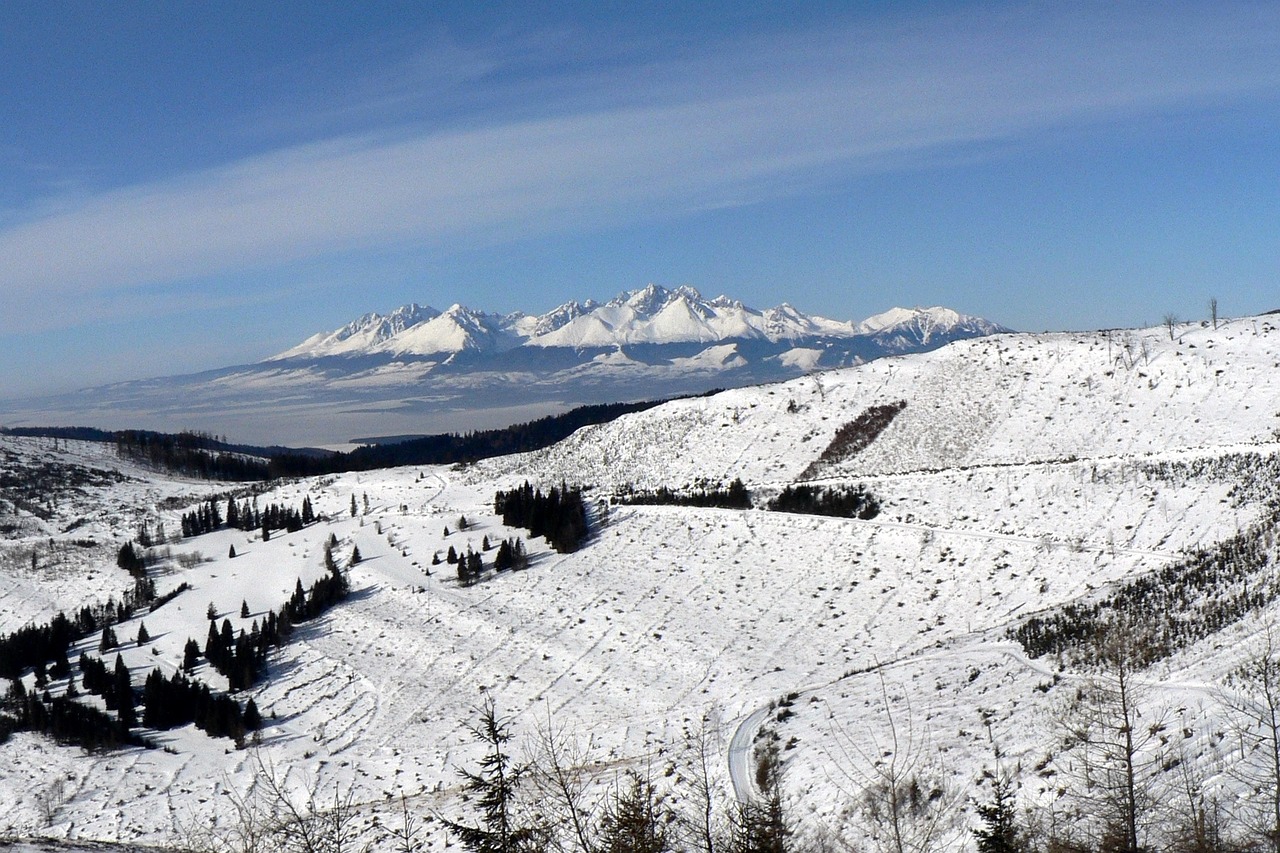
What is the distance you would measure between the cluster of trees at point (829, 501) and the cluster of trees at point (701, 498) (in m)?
2.65

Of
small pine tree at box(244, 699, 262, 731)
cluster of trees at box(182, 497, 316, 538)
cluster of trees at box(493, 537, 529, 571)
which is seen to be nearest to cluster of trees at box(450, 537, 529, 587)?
cluster of trees at box(493, 537, 529, 571)

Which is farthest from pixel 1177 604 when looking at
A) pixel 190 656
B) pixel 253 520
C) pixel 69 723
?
pixel 253 520

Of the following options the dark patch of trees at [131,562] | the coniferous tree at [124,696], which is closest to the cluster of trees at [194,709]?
the coniferous tree at [124,696]

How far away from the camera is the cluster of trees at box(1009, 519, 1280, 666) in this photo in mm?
27672

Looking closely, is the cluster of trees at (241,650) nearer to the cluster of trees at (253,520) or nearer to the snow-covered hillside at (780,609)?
the snow-covered hillside at (780,609)

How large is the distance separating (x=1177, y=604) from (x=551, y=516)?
39.6 metres

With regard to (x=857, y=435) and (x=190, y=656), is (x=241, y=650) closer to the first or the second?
(x=190, y=656)

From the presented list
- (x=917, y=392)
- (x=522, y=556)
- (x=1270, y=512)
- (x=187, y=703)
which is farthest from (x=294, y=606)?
(x=917, y=392)

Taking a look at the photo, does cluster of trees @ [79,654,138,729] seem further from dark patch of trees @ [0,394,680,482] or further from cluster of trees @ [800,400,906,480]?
dark patch of trees @ [0,394,680,482]

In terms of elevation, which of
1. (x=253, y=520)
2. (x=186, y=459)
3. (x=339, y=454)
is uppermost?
(x=186, y=459)

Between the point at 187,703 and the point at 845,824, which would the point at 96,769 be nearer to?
the point at 187,703

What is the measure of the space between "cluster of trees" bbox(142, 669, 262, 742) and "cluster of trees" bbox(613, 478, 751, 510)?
1254 inches

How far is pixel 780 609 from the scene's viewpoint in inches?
1784

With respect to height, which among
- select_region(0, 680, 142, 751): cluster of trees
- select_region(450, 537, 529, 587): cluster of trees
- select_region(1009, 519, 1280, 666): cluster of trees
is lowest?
select_region(0, 680, 142, 751): cluster of trees
